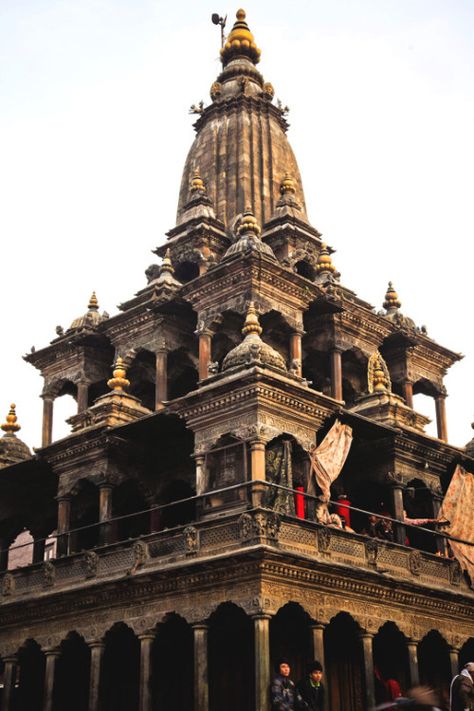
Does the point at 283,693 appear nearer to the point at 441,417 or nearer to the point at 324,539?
the point at 324,539

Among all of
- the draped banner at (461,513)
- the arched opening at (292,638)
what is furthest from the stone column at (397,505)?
the arched opening at (292,638)

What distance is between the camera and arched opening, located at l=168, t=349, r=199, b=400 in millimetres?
35969

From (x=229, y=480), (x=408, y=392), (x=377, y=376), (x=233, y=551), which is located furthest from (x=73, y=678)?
(x=408, y=392)

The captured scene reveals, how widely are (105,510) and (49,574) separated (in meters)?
2.62

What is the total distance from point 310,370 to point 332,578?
12.0 m

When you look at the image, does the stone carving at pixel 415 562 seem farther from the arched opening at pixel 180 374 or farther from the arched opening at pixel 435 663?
the arched opening at pixel 180 374

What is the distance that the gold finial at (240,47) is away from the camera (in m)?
44.8

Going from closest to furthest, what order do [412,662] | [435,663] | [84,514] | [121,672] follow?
[412,662] < [121,672] < [435,663] < [84,514]

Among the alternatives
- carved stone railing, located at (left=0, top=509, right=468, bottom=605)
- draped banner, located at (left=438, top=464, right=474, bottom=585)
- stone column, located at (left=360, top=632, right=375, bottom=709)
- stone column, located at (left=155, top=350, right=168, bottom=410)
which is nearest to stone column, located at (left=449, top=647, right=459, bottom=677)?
carved stone railing, located at (left=0, top=509, right=468, bottom=605)

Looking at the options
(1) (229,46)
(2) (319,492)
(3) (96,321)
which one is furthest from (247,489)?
(1) (229,46)

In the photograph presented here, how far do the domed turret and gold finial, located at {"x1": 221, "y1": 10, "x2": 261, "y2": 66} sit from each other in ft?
1.40

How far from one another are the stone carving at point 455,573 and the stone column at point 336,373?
7035 mm

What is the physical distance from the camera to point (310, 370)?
1449 inches

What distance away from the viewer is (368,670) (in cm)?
2634
